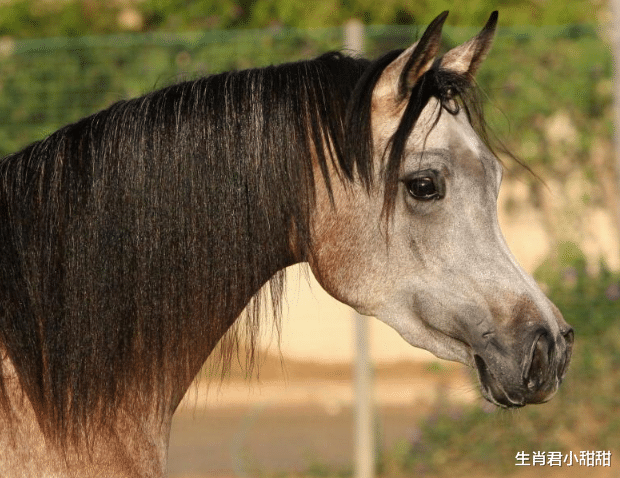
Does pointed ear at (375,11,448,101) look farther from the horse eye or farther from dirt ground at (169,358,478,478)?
dirt ground at (169,358,478,478)

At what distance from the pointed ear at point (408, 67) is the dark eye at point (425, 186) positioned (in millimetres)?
220

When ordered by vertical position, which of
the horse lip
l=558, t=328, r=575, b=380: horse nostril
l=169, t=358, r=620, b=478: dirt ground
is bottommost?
l=169, t=358, r=620, b=478: dirt ground

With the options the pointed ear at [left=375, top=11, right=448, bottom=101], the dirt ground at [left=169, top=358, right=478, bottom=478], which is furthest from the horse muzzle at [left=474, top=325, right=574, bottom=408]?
the dirt ground at [left=169, top=358, right=478, bottom=478]

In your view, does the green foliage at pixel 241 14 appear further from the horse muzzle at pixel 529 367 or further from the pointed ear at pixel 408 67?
the horse muzzle at pixel 529 367

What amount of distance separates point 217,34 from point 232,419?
8.68ft

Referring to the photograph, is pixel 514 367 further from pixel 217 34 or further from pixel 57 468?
pixel 217 34

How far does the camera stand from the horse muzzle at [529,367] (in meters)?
2.22

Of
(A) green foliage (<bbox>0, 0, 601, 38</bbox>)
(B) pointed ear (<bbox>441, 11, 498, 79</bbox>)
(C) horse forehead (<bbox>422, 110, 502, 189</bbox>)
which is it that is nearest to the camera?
(C) horse forehead (<bbox>422, 110, 502, 189</bbox>)

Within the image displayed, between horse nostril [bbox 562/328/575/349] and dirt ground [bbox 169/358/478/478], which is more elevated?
horse nostril [bbox 562/328/575/349]

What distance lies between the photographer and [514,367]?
2.25 meters

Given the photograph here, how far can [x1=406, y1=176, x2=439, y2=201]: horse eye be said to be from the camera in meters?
2.35

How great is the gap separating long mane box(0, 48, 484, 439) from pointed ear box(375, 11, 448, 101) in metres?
0.04

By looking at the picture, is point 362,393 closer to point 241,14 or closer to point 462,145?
point 462,145

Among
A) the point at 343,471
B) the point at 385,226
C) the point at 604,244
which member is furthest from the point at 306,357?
the point at 385,226
